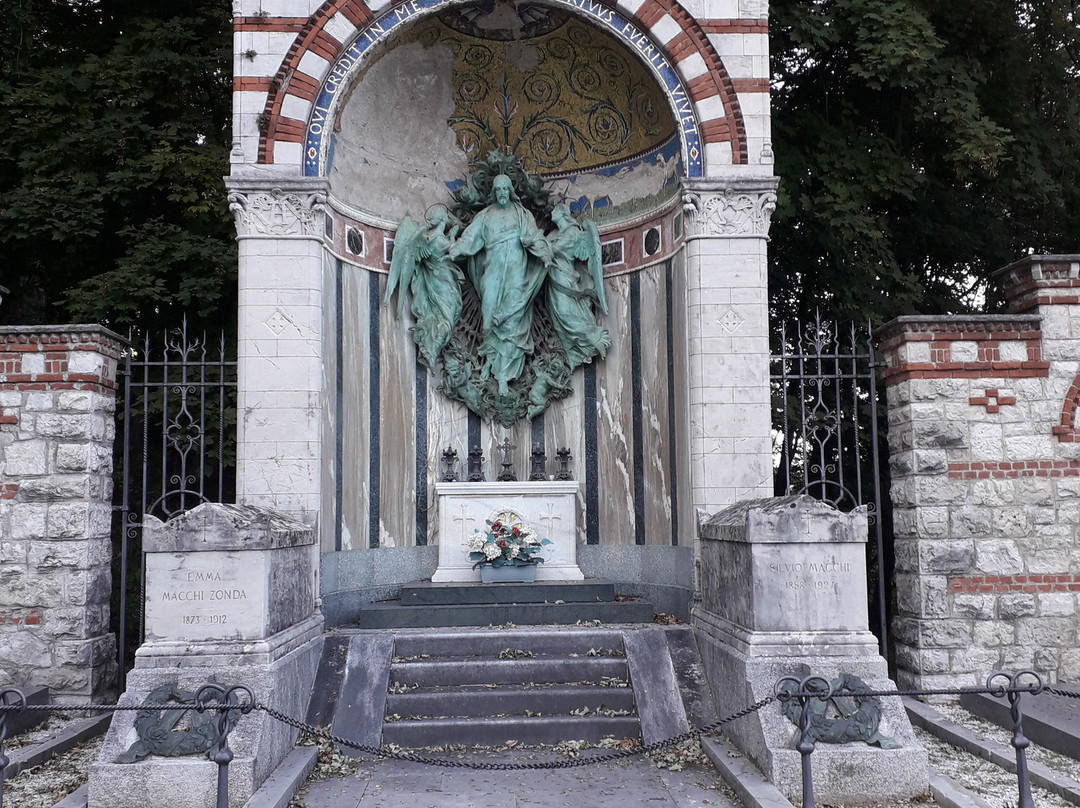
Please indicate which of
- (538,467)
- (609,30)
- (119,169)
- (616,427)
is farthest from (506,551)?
(119,169)

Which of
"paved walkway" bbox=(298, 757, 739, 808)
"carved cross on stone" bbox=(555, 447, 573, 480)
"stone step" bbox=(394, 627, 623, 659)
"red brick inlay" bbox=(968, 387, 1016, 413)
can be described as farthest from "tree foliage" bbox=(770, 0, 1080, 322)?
"paved walkway" bbox=(298, 757, 739, 808)

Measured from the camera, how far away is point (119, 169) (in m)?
12.4

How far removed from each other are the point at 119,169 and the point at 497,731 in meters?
8.58

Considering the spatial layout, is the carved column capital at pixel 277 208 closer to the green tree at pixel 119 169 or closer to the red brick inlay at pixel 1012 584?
the green tree at pixel 119 169

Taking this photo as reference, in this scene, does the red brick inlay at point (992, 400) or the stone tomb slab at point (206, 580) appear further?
the red brick inlay at point (992, 400)

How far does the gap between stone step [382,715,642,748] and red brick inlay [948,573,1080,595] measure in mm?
3641

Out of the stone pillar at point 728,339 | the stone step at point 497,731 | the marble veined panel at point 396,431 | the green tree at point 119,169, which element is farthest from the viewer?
the green tree at point 119,169

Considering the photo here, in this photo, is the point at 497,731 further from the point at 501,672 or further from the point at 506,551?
the point at 506,551

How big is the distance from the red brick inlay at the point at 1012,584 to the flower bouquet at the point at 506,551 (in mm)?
3880

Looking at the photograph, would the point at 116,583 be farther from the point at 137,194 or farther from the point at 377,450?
the point at 137,194

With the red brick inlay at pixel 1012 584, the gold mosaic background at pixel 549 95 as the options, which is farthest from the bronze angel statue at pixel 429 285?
the red brick inlay at pixel 1012 584

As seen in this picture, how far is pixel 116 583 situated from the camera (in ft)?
39.3

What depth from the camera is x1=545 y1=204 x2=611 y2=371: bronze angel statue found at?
1091 centimetres

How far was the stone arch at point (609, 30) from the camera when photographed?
9.50m
